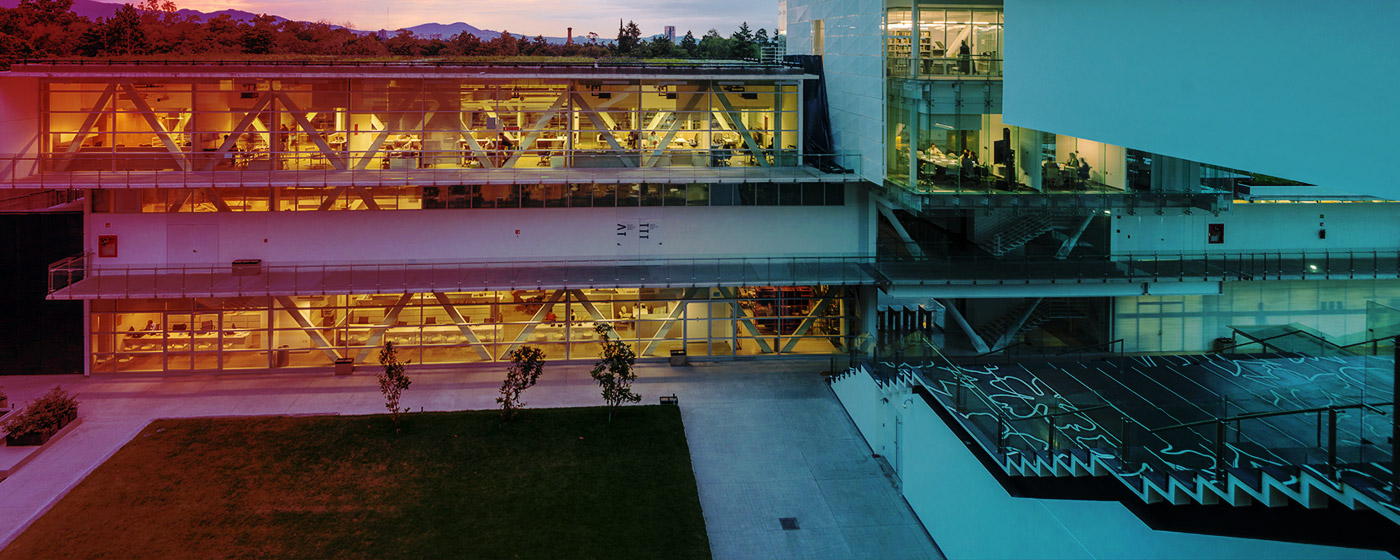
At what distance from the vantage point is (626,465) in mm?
20438

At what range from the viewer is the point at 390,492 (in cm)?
1906

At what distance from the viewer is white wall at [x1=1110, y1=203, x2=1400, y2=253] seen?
86.5ft

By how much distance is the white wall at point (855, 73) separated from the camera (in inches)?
1011

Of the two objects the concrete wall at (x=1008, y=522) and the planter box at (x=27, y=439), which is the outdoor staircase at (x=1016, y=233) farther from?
the planter box at (x=27, y=439)

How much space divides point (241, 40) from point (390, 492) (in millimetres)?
35891

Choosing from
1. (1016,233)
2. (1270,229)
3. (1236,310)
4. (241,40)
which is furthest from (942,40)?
(241,40)

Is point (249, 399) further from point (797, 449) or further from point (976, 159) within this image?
point (976, 159)

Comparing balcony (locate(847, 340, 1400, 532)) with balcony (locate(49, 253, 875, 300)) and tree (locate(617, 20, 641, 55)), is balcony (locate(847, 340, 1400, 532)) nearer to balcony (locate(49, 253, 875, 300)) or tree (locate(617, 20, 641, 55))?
balcony (locate(49, 253, 875, 300))

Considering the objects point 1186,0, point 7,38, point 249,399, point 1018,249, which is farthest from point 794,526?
point 7,38

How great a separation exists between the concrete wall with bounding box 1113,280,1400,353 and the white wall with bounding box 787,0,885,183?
7764 millimetres

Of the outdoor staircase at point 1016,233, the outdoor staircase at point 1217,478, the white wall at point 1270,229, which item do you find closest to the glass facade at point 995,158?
the outdoor staircase at point 1016,233

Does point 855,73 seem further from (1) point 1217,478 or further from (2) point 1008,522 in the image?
(1) point 1217,478

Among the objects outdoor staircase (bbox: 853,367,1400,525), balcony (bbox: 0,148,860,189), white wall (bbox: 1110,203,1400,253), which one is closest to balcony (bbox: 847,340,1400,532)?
outdoor staircase (bbox: 853,367,1400,525)

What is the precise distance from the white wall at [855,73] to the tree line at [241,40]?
30.4ft
